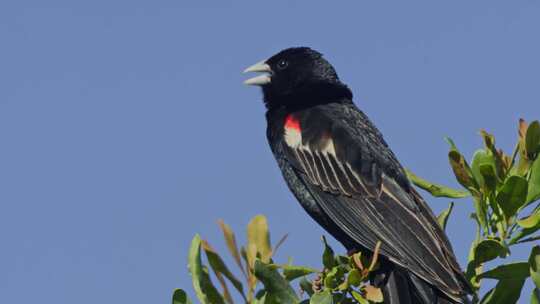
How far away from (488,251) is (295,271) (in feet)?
1.73

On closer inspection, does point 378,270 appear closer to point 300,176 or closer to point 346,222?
point 346,222

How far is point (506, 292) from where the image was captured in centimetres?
194

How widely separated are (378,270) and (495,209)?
826mm

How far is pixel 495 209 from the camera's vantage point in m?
2.25

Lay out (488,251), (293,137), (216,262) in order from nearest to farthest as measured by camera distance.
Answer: (216,262)
(488,251)
(293,137)

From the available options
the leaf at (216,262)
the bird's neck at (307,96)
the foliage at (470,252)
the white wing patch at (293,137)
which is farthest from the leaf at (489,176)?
the bird's neck at (307,96)

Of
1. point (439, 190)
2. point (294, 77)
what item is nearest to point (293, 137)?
point (294, 77)

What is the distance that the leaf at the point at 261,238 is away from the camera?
6.41 feet

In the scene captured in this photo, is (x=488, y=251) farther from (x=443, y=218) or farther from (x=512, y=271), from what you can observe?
(x=443, y=218)

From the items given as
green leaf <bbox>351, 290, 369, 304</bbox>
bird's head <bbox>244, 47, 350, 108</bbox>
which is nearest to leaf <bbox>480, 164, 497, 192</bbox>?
green leaf <bbox>351, 290, 369, 304</bbox>

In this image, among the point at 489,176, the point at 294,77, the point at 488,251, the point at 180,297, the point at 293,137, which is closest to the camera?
the point at 180,297

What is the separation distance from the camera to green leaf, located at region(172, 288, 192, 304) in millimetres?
1654

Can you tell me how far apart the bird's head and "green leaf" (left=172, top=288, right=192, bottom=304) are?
2.72 m

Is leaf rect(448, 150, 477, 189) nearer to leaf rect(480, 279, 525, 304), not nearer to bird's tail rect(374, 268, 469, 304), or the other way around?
leaf rect(480, 279, 525, 304)
